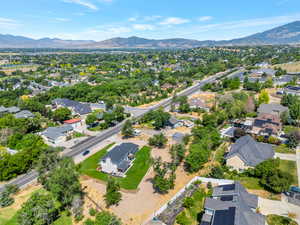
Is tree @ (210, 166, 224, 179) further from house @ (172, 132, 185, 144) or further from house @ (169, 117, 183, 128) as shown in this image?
house @ (169, 117, 183, 128)

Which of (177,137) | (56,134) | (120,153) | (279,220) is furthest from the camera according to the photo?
(56,134)

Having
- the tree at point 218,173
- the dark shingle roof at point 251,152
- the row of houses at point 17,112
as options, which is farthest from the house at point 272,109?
the row of houses at point 17,112

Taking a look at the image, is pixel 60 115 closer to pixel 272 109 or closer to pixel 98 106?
pixel 98 106

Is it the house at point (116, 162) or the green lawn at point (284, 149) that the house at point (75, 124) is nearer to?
the house at point (116, 162)

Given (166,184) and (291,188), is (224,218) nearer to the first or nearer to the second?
(166,184)

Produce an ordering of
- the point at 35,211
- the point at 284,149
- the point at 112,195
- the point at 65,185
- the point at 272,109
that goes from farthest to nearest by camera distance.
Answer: the point at 272,109 < the point at 284,149 < the point at 112,195 < the point at 65,185 < the point at 35,211

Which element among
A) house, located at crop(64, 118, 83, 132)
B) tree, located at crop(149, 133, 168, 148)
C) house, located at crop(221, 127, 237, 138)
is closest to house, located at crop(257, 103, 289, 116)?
house, located at crop(221, 127, 237, 138)

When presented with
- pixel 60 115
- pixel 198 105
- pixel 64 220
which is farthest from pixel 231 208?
pixel 60 115
